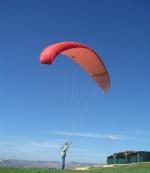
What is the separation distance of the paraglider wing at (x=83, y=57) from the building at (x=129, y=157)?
30.9m

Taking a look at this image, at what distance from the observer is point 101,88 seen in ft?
97.2

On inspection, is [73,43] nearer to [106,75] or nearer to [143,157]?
[106,75]

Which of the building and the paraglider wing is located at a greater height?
the paraglider wing

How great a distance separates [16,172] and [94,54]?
8821 millimetres

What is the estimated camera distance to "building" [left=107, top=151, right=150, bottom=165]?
58375 millimetres

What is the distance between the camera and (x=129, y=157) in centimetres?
6047

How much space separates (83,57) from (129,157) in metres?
35.2

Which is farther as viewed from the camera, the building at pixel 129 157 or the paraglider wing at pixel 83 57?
the building at pixel 129 157

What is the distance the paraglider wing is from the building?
30902 millimetres

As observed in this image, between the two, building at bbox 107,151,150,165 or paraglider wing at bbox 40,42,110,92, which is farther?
building at bbox 107,151,150,165

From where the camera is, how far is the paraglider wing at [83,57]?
23.9m

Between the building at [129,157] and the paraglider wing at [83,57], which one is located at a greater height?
the paraglider wing at [83,57]

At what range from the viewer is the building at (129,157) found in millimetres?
58375

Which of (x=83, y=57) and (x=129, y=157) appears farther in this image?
(x=129, y=157)
